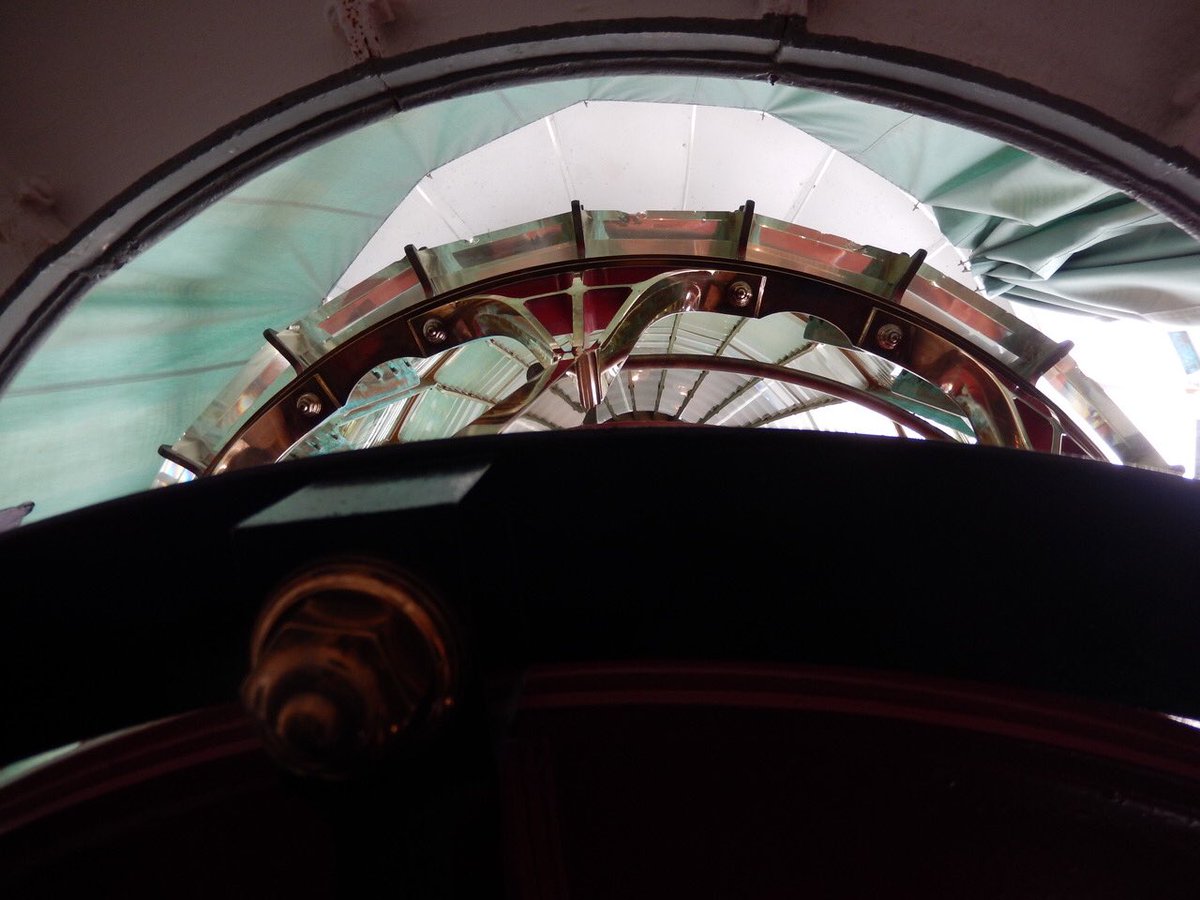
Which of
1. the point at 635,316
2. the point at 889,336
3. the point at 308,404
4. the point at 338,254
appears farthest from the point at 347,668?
the point at 338,254

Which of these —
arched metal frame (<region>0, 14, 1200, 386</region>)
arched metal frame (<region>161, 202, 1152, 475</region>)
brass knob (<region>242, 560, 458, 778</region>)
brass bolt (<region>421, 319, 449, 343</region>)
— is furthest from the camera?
brass bolt (<region>421, 319, 449, 343</region>)

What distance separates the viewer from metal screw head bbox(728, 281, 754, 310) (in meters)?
2.62

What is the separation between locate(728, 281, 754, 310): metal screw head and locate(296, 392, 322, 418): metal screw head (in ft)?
4.44

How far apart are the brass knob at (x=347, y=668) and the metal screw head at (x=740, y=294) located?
1.77 metres

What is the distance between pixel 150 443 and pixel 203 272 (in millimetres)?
739

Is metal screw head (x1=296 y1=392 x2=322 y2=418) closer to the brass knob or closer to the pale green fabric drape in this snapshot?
the pale green fabric drape

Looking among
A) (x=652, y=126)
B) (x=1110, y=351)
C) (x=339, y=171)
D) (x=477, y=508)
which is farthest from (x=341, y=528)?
(x=1110, y=351)

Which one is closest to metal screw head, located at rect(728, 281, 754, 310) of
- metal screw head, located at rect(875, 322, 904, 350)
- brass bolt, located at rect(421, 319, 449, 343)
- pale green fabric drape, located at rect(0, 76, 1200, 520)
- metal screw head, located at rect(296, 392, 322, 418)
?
metal screw head, located at rect(875, 322, 904, 350)

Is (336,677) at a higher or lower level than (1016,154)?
lower

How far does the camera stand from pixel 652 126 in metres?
3.73

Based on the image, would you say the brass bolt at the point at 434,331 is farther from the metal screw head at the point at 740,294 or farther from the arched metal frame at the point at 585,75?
the metal screw head at the point at 740,294

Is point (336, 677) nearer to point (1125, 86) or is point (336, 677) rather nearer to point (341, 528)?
point (341, 528)

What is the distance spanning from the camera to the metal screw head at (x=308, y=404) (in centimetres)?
275

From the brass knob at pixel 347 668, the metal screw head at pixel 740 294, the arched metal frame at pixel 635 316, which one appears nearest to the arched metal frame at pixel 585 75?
the arched metal frame at pixel 635 316
